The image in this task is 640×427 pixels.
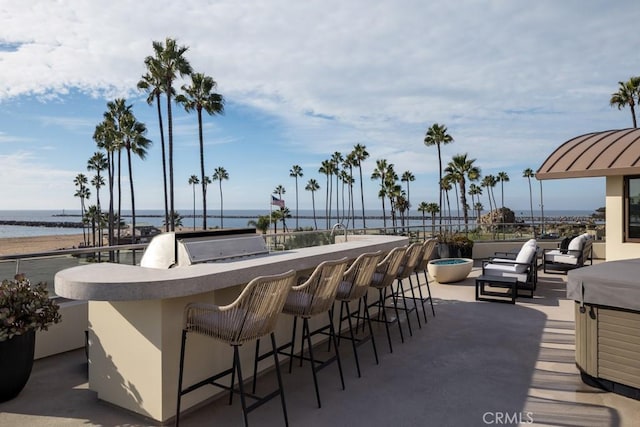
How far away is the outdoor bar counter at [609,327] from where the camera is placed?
2936 millimetres

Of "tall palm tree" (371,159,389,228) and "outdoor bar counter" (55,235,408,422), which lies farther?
"tall palm tree" (371,159,389,228)

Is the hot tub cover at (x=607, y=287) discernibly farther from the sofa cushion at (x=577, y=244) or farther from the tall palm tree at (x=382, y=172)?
the tall palm tree at (x=382, y=172)

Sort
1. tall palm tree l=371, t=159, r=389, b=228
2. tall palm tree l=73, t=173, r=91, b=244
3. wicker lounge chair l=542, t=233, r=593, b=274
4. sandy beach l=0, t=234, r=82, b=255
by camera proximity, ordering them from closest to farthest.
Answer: wicker lounge chair l=542, t=233, r=593, b=274, tall palm tree l=371, t=159, r=389, b=228, sandy beach l=0, t=234, r=82, b=255, tall palm tree l=73, t=173, r=91, b=244

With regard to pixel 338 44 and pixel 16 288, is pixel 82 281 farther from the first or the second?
pixel 338 44

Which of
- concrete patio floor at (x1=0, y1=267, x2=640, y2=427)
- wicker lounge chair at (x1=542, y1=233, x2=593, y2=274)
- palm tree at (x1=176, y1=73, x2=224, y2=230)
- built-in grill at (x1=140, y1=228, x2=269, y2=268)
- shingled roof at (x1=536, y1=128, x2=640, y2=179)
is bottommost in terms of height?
concrete patio floor at (x1=0, y1=267, x2=640, y2=427)

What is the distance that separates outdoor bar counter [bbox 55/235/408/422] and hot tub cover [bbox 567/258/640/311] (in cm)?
251

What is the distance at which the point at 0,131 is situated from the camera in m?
40.6

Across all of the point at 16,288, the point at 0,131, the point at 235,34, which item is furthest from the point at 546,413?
the point at 0,131

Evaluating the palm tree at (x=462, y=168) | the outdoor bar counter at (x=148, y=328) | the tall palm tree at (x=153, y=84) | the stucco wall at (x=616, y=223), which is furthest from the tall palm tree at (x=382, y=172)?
the outdoor bar counter at (x=148, y=328)

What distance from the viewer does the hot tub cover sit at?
2.90 metres

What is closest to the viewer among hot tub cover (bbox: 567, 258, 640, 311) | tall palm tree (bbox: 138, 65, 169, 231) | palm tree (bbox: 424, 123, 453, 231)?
hot tub cover (bbox: 567, 258, 640, 311)

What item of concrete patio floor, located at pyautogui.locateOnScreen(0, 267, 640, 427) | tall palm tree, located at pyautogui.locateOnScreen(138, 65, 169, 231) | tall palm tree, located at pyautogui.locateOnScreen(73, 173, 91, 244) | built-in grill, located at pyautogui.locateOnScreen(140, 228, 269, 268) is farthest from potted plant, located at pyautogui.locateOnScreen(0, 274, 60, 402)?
tall palm tree, located at pyautogui.locateOnScreen(73, 173, 91, 244)

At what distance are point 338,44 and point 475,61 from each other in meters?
3.32

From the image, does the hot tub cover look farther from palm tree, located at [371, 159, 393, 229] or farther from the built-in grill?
palm tree, located at [371, 159, 393, 229]
